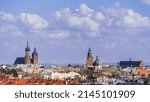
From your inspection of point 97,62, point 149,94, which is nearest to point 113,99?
point 149,94

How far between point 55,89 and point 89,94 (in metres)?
0.61

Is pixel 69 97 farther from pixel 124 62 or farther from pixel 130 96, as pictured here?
pixel 124 62

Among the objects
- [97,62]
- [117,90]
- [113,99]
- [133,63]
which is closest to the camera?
[113,99]

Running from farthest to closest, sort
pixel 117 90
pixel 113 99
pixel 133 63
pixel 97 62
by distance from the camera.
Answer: pixel 133 63
pixel 97 62
pixel 117 90
pixel 113 99

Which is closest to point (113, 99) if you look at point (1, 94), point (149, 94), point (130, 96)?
point (130, 96)

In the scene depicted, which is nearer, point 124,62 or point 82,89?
point 82,89

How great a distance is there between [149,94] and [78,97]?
0.95 metres

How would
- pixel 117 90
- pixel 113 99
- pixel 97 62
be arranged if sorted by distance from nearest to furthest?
1. pixel 113 99
2. pixel 117 90
3. pixel 97 62

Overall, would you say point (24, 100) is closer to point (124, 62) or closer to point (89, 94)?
point (89, 94)

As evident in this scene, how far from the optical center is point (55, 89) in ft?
20.3

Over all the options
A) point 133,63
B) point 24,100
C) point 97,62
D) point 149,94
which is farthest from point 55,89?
point 133,63

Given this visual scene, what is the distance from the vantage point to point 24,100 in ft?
18.2

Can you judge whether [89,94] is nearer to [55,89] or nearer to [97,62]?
[55,89]

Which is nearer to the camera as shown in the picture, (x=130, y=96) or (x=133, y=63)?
(x=130, y=96)
